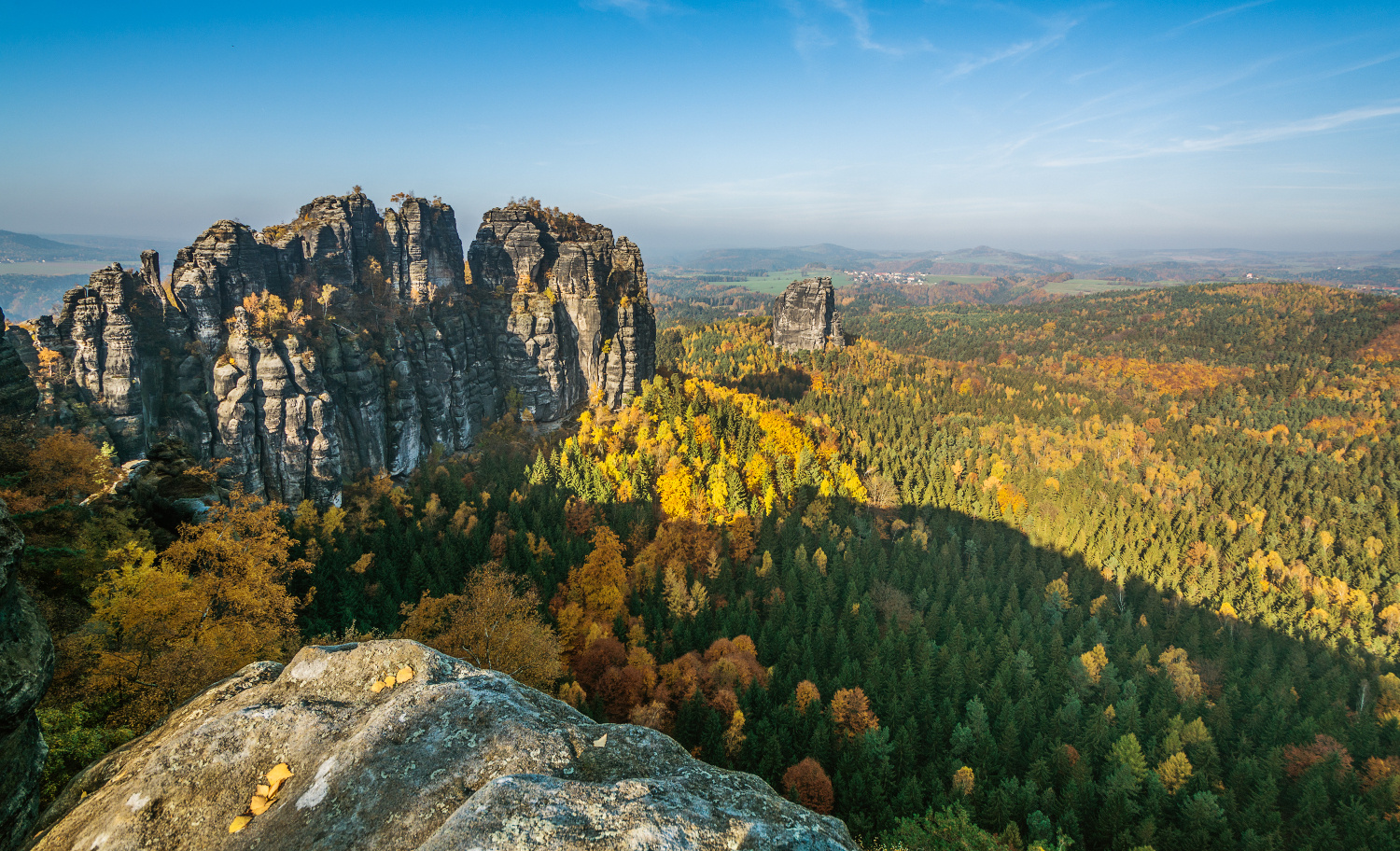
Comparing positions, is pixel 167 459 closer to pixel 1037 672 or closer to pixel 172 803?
pixel 172 803

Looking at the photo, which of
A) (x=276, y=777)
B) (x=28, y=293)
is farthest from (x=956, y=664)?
(x=28, y=293)

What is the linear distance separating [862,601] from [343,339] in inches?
2277

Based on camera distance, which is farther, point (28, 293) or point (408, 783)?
point (28, 293)

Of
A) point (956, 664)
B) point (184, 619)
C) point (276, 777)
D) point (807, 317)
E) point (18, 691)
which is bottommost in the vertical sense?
point (956, 664)

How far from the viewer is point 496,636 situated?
28438 millimetres

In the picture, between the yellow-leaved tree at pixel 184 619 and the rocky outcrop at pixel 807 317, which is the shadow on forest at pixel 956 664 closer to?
the yellow-leaved tree at pixel 184 619

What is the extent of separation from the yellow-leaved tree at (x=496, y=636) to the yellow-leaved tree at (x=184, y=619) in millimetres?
6427

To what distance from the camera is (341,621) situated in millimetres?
36156

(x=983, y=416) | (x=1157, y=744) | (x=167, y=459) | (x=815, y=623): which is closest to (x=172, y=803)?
(x=167, y=459)

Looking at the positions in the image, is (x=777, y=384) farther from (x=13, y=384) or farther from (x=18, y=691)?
(x=18, y=691)

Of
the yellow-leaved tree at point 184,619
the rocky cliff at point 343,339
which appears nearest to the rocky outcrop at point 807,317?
the rocky cliff at point 343,339

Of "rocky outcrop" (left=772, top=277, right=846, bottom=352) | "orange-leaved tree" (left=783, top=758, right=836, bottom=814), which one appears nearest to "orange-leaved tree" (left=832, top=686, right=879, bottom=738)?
"orange-leaved tree" (left=783, top=758, right=836, bottom=814)

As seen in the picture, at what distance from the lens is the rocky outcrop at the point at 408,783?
6.60 meters

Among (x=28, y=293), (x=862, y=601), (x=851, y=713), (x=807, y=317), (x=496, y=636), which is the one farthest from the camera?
(x=28, y=293)
